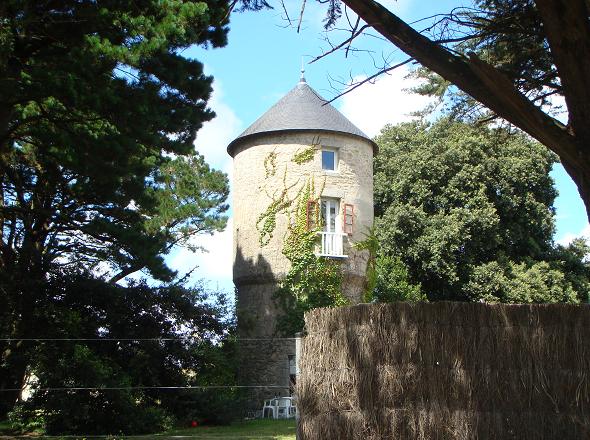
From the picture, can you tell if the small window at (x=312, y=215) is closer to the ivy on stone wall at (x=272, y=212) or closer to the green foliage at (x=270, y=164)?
the ivy on stone wall at (x=272, y=212)

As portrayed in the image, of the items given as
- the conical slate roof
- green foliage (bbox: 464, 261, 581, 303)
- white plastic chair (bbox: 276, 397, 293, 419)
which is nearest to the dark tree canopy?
white plastic chair (bbox: 276, 397, 293, 419)

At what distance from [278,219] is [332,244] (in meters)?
2.03

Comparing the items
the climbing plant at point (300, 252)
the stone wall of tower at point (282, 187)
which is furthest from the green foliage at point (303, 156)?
the stone wall of tower at point (282, 187)

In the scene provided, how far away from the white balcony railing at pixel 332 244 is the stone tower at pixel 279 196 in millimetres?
34

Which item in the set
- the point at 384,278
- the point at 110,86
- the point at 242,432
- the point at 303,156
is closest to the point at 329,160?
the point at 303,156

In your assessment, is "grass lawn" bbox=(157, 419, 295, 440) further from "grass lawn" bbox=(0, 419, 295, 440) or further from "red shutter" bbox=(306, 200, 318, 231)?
"red shutter" bbox=(306, 200, 318, 231)

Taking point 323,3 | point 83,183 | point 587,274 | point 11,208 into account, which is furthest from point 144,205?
point 587,274

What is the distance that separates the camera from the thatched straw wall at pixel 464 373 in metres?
7.63

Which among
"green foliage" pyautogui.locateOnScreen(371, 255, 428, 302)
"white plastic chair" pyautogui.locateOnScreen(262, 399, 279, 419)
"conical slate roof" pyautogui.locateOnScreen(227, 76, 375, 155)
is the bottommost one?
"white plastic chair" pyautogui.locateOnScreen(262, 399, 279, 419)

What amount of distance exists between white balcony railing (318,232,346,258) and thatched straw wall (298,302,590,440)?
17234mm

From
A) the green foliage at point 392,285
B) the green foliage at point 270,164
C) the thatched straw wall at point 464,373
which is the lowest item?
the thatched straw wall at point 464,373

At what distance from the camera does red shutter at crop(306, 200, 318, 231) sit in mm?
25828

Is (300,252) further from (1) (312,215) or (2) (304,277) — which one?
(1) (312,215)

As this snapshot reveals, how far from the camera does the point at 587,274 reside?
32.3 meters
